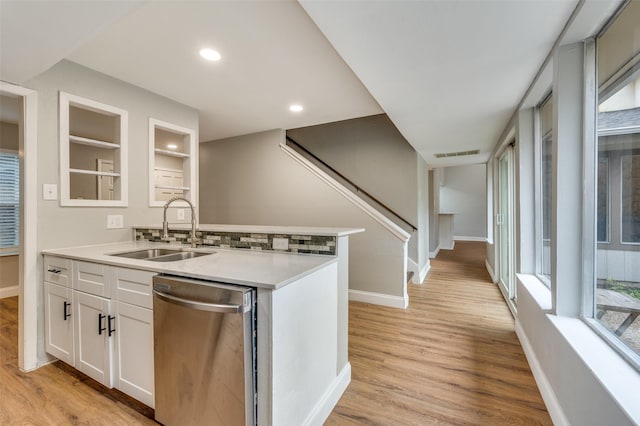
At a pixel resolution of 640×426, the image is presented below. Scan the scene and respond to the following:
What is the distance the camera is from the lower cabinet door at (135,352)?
1519 mm

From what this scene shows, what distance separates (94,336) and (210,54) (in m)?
2.21

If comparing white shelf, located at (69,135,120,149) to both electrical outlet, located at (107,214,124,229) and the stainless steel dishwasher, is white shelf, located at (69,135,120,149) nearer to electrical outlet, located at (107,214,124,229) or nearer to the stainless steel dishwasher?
electrical outlet, located at (107,214,124,229)

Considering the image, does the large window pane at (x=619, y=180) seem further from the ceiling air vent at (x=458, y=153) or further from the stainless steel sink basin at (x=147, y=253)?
the ceiling air vent at (x=458, y=153)

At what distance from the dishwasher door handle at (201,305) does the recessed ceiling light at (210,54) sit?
183 cm

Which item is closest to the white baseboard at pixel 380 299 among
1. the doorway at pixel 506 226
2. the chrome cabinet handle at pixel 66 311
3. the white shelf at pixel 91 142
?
the doorway at pixel 506 226

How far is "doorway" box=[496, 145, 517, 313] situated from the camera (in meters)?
3.41

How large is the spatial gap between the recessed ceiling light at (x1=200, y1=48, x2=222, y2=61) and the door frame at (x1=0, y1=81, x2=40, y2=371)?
129 cm

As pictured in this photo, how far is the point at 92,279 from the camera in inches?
69.6

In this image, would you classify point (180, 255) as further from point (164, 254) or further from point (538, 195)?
point (538, 195)

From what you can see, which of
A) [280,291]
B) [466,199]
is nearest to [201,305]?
[280,291]

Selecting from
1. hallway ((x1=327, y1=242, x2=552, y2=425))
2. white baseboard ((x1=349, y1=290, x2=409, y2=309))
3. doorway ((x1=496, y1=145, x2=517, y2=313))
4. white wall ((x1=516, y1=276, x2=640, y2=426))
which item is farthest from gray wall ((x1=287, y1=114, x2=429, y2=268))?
white wall ((x1=516, y1=276, x2=640, y2=426))

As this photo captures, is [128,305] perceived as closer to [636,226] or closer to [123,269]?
[123,269]

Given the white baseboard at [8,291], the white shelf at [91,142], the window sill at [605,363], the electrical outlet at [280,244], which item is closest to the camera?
the window sill at [605,363]

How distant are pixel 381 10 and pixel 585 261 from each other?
1777 millimetres
